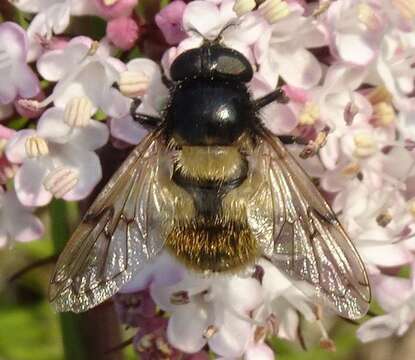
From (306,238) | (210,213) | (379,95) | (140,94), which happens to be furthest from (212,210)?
(379,95)

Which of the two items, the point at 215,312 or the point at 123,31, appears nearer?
the point at 123,31

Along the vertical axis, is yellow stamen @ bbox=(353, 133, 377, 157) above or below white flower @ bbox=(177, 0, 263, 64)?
below

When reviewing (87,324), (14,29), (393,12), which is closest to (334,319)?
(87,324)

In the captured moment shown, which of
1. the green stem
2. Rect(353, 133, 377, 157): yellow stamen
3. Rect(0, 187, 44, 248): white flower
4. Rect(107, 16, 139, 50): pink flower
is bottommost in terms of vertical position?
the green stem

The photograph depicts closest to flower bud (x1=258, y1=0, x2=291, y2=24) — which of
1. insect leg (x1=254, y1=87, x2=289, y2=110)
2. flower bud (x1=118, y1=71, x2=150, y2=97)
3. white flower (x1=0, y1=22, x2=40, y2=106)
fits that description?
insect leg (x1=254, y1=87, x2=289, y2=110)

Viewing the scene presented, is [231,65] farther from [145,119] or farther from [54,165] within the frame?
[54,165]

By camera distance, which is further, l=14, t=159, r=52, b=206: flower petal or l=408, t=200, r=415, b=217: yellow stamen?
l=408, t=200, r=415, b=217: yellow stamen

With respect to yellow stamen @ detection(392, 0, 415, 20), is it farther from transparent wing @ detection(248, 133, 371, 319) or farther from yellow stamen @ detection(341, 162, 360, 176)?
transparent wing @ detection(248, 133, 371, 319)

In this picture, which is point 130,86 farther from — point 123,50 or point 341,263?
point 341,263
